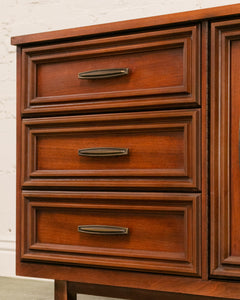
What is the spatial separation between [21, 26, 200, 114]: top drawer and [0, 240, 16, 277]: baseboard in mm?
752

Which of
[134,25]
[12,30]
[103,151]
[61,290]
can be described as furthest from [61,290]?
[12,30]

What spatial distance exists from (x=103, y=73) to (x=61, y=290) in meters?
0.55

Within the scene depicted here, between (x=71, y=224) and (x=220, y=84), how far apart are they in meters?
0.46

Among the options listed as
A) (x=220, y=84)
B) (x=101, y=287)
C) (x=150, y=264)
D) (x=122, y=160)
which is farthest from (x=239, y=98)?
(x=101, y=287)

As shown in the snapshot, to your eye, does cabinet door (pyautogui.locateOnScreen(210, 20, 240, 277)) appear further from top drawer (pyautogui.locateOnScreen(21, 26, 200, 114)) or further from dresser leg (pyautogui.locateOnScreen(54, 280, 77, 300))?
dresser leg (pyautogui.locateOnScreen(54, 280, 77, 300))

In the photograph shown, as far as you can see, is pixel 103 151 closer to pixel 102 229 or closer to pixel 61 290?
pixel 102 229

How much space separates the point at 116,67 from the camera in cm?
104

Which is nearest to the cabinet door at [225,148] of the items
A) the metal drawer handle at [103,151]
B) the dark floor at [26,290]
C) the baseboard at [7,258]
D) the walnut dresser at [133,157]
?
the walnut dresser at [133,157]

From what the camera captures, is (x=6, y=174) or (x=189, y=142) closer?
(x=189, y=142)

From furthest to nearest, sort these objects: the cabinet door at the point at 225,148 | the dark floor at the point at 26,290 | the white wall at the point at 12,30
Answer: the white wall at the point at 12,30, the dark floor at the point at 26,290, the cabinet door at the point at 225,148

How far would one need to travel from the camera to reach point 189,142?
96cm

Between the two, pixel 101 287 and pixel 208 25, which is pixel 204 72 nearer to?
pixel 208 25

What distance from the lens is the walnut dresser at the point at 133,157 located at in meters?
0.94

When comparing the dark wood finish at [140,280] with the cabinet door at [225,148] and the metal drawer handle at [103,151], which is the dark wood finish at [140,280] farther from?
the metal drawer handle at [103,151]
